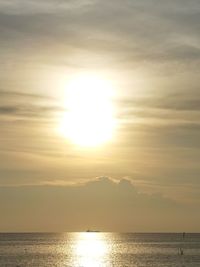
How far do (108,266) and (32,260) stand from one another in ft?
83.9

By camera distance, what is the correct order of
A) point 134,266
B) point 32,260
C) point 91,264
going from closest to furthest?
1. point 134,266
2. point 91,264
3. point 32,260

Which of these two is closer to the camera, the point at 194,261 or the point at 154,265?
the point at 154,265

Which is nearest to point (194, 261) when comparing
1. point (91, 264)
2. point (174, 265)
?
point (174, 265)

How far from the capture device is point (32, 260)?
533 feet

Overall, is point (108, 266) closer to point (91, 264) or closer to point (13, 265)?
point (91, 264)

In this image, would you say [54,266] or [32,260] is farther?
[32,260]

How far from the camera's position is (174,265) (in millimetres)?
141500

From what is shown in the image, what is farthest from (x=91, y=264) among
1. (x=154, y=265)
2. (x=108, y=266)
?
(x=154, y=265)

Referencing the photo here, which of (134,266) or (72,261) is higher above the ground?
(72,261)

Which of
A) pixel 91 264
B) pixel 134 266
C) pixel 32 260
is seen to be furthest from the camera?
pixel 32 260

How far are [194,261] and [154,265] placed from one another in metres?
16.1

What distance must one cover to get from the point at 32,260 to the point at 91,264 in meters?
18.5

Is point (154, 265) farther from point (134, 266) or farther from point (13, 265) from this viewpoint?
point (13, 265)

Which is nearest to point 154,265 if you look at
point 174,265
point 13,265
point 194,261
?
point 174,265
